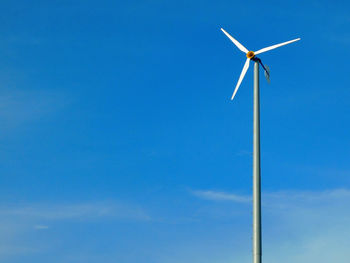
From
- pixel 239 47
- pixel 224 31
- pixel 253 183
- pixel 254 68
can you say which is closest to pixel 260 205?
pixel 253 183

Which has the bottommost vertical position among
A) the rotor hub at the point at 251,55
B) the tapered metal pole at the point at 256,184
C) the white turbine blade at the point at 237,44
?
the tapered metal pole at the point at 256,184

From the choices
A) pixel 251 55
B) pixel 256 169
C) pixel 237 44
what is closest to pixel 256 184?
pixel 256 169

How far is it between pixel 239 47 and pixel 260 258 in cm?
3503

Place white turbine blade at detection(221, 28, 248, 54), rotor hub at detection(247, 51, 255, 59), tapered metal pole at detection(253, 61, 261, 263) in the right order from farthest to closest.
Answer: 1. white turbine blade at detection(221, 28, 248, 54)
2. rotor hub at detection(247, 51, 255, 59)
3. tapered metal pole at detection(253, 61, 261, 263)

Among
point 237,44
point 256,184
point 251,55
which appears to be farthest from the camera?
point 237,44

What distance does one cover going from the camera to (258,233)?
2388 inches

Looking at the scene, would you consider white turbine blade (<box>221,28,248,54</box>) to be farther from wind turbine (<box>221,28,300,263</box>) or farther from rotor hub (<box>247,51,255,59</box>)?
rotor hub (<box>247,51,255,59</box>)

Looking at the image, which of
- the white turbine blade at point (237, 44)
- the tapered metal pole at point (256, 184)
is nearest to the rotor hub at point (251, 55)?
→ the white turbine blade at point (237, 44)

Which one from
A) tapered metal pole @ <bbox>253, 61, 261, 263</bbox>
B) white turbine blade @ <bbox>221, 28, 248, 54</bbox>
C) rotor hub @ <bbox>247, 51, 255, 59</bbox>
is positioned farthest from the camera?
white turbine blade @ <bbox>221, 28, 248, 54</bbox>

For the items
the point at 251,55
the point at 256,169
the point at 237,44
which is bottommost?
the point at 256,169

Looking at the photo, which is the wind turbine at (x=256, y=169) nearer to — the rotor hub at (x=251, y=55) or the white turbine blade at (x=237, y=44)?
the rotor hub at (x=251, y=55)

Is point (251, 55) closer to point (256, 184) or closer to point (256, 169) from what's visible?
point (256, 169)

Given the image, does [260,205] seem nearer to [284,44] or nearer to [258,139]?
[258,139]

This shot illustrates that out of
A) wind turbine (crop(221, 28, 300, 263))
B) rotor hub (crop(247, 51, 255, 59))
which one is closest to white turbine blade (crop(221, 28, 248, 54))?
wind turbine (crop(221, 28, 300, 263))
